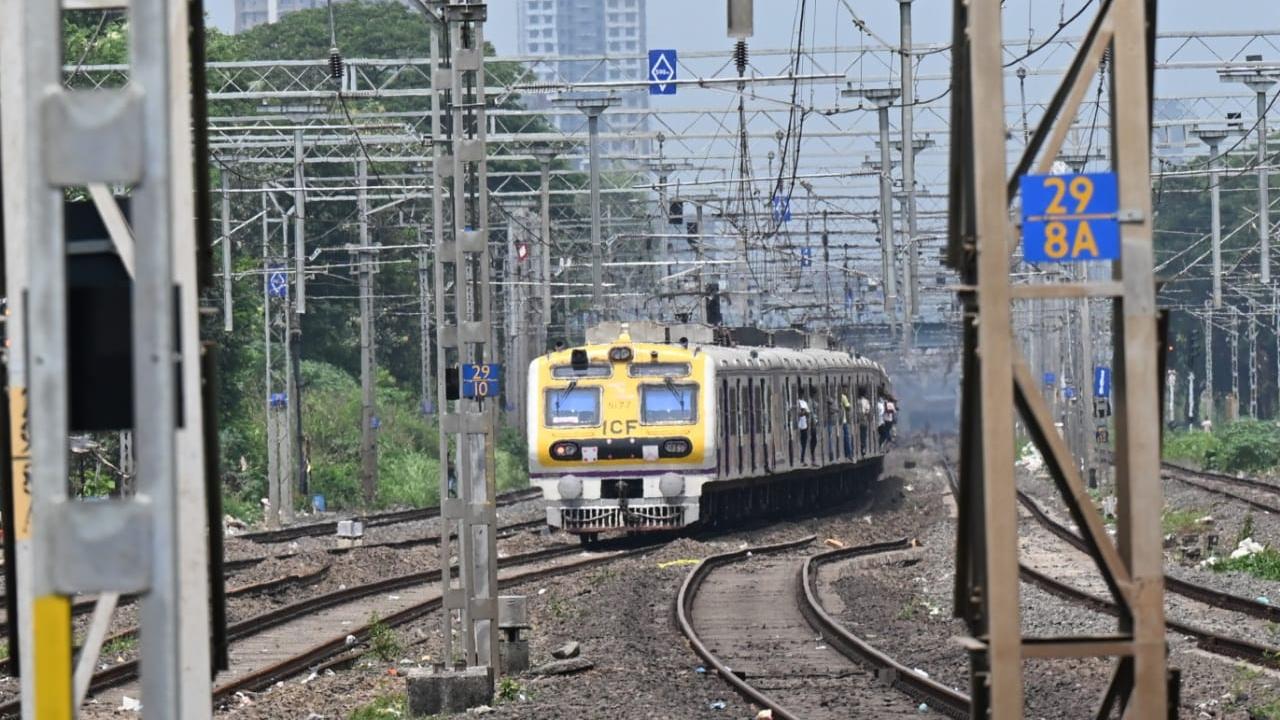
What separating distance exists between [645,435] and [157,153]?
21.8 m

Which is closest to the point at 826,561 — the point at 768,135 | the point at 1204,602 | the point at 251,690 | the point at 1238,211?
the point at 1204,602

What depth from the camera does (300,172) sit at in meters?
32.2

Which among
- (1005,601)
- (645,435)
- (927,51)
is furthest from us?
(927,51)

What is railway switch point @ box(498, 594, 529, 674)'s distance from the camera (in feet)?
47.1

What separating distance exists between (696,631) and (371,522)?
703 inches

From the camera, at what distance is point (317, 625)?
61.5 feet

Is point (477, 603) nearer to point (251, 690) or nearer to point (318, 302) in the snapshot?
point (251, 690)

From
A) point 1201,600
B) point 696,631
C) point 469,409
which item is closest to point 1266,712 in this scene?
point 469,409

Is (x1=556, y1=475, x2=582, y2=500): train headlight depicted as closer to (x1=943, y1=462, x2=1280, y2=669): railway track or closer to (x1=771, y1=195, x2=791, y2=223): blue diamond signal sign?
(x1=771, y1=195, x2=791, y2=223): blue diamond signal sign

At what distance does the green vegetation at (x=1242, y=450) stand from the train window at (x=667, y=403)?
75.9ft

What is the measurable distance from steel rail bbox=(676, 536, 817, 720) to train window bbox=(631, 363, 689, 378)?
2.41 metres

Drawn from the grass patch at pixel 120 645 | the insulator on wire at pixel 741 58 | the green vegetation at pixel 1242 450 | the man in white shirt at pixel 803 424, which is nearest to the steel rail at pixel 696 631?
the man in white shirt at pixel 803 424

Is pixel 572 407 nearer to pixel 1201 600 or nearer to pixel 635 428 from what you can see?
pixel 635 428

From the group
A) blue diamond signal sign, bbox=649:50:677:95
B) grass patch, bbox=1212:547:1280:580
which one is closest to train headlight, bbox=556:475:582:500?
blue diamond signal sign, bbox=649:50:677:95
